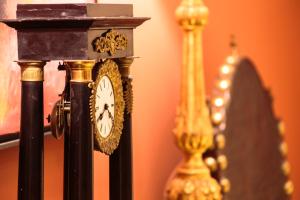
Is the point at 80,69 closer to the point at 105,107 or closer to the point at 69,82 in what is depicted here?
the point at 69,82

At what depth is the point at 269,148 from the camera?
1340 millimetres

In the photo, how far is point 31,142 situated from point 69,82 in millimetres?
234

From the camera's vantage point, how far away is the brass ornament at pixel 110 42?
7.70 ft

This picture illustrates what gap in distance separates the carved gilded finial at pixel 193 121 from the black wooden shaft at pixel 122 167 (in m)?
1.49

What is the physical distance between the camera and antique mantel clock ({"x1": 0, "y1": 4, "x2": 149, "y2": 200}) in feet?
7.43

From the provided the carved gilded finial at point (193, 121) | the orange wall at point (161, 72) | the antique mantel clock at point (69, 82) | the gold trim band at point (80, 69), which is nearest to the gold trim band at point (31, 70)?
the antique mantel clock at point (69, 82)

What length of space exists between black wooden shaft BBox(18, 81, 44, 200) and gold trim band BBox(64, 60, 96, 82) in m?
0.12

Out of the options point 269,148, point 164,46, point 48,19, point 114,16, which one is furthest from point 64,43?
point 164,46

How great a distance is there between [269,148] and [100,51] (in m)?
1.14

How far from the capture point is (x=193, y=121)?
1.20m

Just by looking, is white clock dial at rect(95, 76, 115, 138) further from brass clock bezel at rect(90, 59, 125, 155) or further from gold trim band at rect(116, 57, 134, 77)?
gold trim band at rect(116, 57, 134, 77)

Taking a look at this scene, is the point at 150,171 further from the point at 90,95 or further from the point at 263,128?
the point at 263,128

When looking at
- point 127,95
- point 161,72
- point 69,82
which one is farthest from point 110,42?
point 161,72

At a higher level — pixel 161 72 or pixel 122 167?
pixel 161 72
